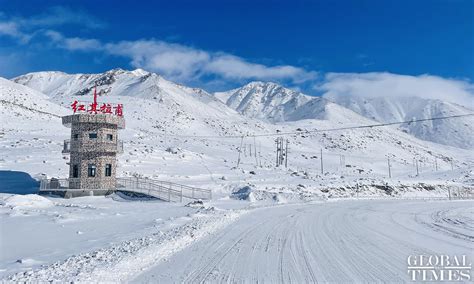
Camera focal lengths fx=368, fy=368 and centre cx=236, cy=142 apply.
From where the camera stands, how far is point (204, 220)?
19.0 meters

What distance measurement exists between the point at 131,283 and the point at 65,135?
65590mm

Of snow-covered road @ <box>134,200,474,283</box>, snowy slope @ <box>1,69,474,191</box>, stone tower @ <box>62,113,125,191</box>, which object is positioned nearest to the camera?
snow-covered road @ <box>134,200,474,283</box>

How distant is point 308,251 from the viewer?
11.9m

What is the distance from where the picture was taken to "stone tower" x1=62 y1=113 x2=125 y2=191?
33531mm

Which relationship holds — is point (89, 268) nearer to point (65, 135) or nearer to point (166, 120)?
point (65, 135)

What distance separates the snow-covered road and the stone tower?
1948cm

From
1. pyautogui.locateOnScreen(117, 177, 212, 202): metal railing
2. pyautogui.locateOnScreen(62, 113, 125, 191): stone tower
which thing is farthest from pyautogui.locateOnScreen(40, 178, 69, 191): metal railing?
pyautogui.locateOnScreen(117, 177, 212, 202): metal railing

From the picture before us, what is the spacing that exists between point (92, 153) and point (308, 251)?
2704 centimetres

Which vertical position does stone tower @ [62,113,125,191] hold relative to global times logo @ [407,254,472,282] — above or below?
above

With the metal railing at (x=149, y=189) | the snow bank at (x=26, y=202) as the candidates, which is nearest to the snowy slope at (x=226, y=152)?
the metal railing at (x=149, y=189)

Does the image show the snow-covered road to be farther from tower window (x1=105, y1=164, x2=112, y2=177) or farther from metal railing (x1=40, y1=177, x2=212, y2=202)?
tower window (x1=105, y1=164, x2=112, y2=177)

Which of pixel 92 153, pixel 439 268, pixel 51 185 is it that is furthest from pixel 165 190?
pixel 439 268

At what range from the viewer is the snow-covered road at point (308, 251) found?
910 centimetres

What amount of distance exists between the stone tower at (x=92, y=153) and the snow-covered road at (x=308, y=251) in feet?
63.9
